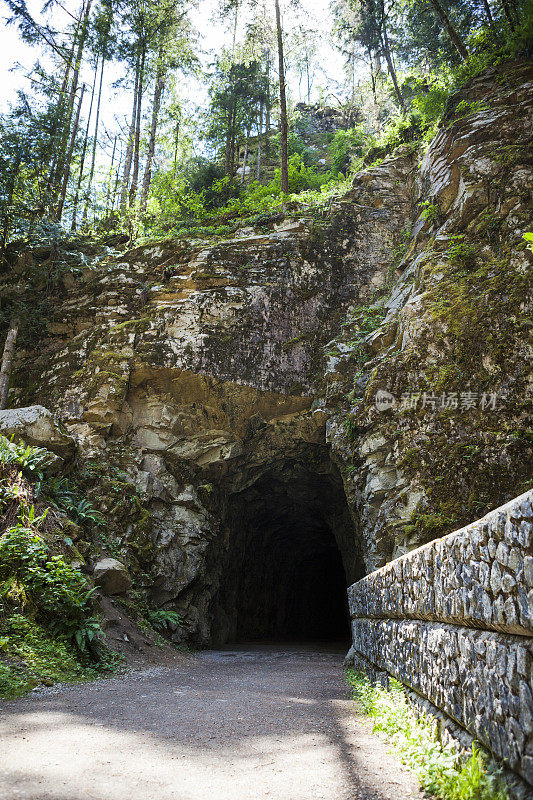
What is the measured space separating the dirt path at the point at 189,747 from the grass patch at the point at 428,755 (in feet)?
0.39

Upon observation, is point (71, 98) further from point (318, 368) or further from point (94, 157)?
point (318, 368)

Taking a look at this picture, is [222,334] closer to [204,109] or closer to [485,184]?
[485,184]

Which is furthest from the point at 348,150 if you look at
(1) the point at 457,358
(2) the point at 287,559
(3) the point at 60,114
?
(2) the point at 287,559

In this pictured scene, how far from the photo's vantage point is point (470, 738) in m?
2.59

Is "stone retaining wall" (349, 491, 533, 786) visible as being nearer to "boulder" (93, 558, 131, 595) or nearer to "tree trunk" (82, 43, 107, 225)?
"boulder" (93, 558, 131, 595)

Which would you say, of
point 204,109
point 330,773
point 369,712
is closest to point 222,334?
point 369,712

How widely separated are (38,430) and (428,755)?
8.71 metres

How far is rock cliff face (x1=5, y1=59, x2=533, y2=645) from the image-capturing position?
322 inches

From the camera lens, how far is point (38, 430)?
9391mm

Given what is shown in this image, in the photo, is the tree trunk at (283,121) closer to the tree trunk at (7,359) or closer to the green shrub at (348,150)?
the green shrub at (348,150)

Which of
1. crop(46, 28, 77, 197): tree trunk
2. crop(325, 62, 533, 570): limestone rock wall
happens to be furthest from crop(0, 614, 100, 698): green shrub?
crop(46, 28, 77, 197): tree trunk

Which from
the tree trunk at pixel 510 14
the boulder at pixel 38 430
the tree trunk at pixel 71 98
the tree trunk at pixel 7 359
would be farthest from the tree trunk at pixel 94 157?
the tree trunk at pixel 510 14

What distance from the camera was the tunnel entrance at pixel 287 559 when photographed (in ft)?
46.2

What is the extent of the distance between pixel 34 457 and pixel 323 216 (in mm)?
9822
